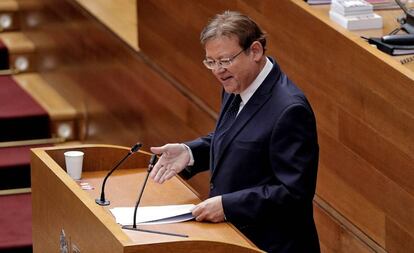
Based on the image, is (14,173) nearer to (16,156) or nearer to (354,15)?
(16,156)

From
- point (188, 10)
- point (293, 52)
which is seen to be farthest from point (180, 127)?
point (293, 52)

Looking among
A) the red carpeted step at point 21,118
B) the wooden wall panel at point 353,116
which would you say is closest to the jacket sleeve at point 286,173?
the wooden wall panel at point 353,116

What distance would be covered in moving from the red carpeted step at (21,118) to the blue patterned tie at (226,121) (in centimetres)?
130

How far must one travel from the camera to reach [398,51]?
196 centimetres

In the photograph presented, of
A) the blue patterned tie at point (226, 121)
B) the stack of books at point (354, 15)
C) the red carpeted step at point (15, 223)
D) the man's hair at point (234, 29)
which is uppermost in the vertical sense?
the man's hair at point (234, 29)

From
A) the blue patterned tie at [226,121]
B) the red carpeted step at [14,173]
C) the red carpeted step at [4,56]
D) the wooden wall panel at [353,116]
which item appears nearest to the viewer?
the blue patterned tie at [226,121]

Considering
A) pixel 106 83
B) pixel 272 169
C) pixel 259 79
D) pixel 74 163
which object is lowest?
pixel 106 83

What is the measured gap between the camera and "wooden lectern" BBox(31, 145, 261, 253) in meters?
1.56

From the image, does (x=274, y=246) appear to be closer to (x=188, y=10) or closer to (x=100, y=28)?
(x=188, y=10)

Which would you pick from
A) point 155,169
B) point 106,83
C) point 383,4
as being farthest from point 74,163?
point 106,83

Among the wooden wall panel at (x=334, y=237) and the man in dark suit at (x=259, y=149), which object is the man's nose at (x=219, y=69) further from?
the wooden wall panel at (x=334, y=237)

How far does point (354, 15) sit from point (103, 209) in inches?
25.8

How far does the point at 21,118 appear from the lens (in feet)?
9.82

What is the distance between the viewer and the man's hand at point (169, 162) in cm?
179
